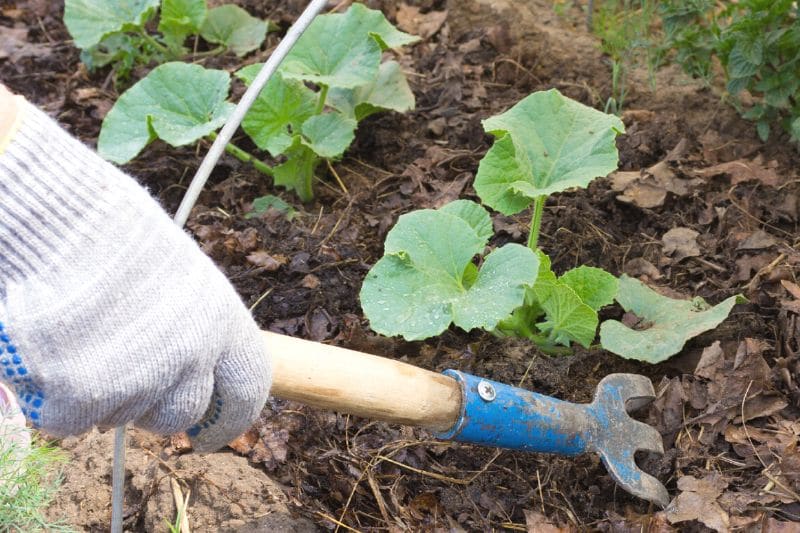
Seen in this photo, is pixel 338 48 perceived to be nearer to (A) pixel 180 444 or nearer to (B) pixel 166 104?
(B) pixel 166 104

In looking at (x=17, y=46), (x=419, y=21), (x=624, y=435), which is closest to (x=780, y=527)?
(x=624, y=435)

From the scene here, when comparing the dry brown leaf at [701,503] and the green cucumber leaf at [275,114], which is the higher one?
the green cucumber leaf at [275,114]

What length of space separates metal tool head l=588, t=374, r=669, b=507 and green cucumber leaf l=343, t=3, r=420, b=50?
1192 millimetres

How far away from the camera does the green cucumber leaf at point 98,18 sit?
2.84 meters

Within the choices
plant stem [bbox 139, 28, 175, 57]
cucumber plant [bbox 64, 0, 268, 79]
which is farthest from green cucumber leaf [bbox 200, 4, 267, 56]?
plant stem [bbox 139, 28, 175, 57]

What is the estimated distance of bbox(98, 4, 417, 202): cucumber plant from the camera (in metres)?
2.51

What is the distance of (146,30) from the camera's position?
3.34 metres

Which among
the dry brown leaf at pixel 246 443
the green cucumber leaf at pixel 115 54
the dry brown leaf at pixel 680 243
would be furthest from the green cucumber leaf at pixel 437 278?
the green cucumber leaf at pixel 115 54

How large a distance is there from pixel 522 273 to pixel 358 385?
0.50 m

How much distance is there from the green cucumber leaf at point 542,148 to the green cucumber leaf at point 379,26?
0.58 meters

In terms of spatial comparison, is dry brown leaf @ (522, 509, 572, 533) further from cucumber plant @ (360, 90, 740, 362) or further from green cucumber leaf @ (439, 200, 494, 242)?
green cucumber leaf @ (439, 200, 494, 242)

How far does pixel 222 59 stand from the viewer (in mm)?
3137

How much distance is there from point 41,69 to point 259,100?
1190 mm

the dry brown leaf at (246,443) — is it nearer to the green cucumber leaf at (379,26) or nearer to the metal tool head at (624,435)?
the metal tool head at (624,435)
